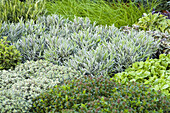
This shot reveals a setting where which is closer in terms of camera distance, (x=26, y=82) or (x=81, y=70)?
(x=26, y=82)

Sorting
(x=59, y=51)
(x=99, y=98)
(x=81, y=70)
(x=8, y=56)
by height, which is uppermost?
(x=59, y=51)

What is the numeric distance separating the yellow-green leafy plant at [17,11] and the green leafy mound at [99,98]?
3054 mm

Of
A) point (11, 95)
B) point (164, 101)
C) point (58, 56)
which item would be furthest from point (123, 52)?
point (11, 95)

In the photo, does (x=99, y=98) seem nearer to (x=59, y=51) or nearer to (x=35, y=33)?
(x=59, y=51)

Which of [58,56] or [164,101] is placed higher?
[58,56]

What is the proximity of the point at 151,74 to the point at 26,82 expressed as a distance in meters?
2.09

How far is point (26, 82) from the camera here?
3158 mm

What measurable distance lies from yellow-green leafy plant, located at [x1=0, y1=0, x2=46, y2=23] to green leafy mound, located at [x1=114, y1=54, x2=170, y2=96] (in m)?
3.12

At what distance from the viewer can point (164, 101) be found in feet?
8.47

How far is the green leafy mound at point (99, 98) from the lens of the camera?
8.39 ft

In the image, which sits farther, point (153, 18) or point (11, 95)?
point (153, 18)

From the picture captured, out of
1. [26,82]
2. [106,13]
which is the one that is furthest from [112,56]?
[106,13]

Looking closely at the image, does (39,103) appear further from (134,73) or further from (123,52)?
(123,52)

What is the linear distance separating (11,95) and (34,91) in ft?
1.03
